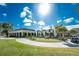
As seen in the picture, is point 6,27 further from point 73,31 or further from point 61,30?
point 73,31

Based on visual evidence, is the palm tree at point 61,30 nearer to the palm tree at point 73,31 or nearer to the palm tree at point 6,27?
the palm tree at point 73,31

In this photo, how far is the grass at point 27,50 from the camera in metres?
5.09

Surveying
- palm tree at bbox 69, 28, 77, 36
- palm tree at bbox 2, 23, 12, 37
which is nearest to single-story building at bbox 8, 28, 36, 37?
palm tree at bbox 2, 23, 12, 37

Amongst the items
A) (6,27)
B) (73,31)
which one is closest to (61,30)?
(73,31)

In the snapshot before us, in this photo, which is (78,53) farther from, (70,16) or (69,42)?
(70,16)

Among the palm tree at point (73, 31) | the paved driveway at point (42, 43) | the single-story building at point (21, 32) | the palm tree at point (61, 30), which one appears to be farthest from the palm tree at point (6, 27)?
the palm tree at point (73, 31)

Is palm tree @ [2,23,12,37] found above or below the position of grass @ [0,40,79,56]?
above

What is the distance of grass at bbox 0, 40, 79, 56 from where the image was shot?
200 inches

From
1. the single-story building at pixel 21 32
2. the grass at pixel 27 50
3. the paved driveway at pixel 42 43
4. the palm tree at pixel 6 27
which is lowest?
the grass at pixel 27 50

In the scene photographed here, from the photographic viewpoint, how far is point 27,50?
5109 mm

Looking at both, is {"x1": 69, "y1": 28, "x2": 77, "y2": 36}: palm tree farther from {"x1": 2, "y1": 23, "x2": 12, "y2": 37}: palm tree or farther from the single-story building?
{"x1": 2, "y1": 23, "x2": 12, "y2": 37}: palm tree

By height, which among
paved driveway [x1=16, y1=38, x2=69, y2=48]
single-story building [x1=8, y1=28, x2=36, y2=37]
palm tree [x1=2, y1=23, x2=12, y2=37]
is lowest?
paved driveway [x1=16, y1=38, x2=69, y2=48]

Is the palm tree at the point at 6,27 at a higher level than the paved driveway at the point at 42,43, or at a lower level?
higher

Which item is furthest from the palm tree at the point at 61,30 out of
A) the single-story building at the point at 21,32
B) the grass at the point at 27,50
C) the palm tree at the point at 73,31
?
the single-story building at the point at 21,32
